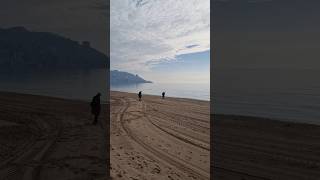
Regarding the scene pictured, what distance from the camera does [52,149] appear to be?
597 inches

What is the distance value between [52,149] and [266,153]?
30.6 feet

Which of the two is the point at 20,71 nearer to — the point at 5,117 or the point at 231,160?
the point at 5,117

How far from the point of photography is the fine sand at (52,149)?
11.6 metres

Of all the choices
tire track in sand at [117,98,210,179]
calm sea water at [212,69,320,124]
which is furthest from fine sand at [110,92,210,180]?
calm sea water at [212,69,320,124]

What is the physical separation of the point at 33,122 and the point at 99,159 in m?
12.1

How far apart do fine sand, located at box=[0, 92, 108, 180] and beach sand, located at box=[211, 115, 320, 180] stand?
474cm

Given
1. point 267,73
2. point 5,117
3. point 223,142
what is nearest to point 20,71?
point 267,73

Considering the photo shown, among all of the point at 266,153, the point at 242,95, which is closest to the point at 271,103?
the point at 242,95

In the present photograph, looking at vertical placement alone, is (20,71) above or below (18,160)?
above

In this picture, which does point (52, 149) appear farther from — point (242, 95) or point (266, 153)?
point (242, 95)

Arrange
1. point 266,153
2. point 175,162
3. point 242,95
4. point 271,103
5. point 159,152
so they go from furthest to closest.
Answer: point 242,95, point 271,103, point 266,153, point 159,152, point 175,162

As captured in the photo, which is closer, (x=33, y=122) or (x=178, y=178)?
(x=178, y=178)

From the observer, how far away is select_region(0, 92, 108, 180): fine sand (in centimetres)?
1157

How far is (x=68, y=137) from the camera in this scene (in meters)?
18.2
